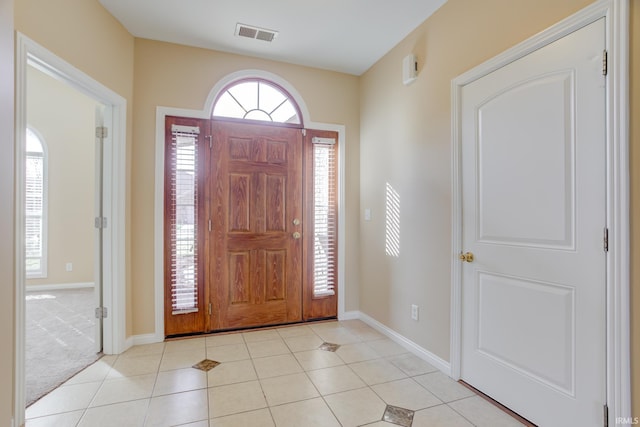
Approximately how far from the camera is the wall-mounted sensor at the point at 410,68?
2693 mm

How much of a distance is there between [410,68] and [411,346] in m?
2.39

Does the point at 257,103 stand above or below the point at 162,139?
above

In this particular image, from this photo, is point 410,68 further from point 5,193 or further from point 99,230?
point 99,230

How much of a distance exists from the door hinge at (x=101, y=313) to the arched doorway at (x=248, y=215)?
47 cm

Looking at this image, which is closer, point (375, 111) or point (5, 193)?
point (5, 193)

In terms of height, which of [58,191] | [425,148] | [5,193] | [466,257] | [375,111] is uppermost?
[375,111]

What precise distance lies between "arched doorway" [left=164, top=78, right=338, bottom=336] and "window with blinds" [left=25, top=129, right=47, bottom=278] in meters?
3.34

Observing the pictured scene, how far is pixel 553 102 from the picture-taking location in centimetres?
165

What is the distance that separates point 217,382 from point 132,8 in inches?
113

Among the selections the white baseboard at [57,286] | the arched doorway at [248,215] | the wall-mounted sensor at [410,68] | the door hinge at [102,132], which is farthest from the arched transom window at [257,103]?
the white baseboard at [57,286]

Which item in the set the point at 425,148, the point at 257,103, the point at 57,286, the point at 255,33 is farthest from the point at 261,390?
the point at 57,286

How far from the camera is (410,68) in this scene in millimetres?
2705

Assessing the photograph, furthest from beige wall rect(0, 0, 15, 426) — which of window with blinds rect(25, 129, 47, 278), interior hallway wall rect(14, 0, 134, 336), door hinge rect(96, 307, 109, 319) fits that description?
window with blinds rect(25, 129, 47, 278)

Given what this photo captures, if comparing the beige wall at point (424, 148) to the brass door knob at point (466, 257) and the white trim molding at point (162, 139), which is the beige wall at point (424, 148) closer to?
the brass door knob at point (466, 257)
